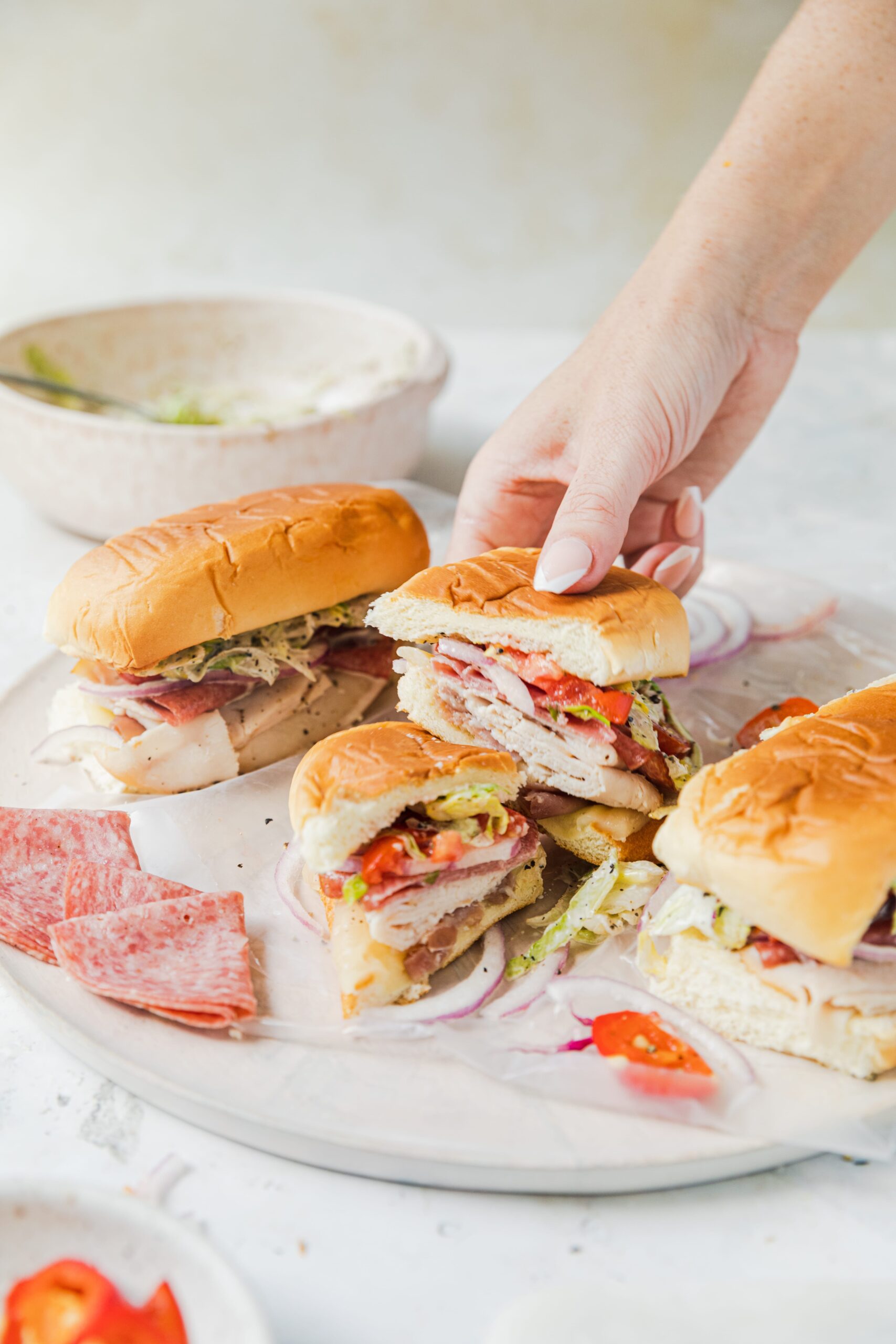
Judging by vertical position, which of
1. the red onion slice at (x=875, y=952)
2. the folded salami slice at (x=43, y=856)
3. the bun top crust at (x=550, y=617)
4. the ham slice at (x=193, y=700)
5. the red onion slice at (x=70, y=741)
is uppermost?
→ the bun top crust at (x=550, y=617)

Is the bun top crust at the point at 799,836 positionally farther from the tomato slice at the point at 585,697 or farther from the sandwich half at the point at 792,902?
the tomato slice at the point at 585,697

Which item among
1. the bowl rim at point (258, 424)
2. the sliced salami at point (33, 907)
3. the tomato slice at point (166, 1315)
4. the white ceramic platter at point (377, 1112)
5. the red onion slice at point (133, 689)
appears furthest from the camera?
the bowl rim at point (258, 424)

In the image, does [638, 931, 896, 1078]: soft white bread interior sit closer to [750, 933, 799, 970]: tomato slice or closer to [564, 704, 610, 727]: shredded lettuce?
[750, 933, 799, 970]: tomato slice

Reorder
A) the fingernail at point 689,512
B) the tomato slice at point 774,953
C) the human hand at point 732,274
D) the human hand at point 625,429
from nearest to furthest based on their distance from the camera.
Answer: the tomato slice at point 774,953 → the human hand at point 625,429 → the human hand at point 732,274 → the fingernail at point 689,512

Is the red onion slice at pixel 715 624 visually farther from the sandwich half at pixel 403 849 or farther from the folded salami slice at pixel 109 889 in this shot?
the folded salami slice at pixel 109 889

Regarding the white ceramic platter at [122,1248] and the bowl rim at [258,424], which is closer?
the white ceramic platter at [122,1248]

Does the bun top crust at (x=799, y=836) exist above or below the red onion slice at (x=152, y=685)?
above

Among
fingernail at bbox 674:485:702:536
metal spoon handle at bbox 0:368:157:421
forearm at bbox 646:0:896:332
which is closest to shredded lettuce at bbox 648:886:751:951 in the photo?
fingernail at bbox 674:485:702:536

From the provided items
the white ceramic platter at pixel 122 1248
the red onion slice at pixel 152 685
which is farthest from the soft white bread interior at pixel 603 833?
the white ceramic platter at pixel 122 1248
